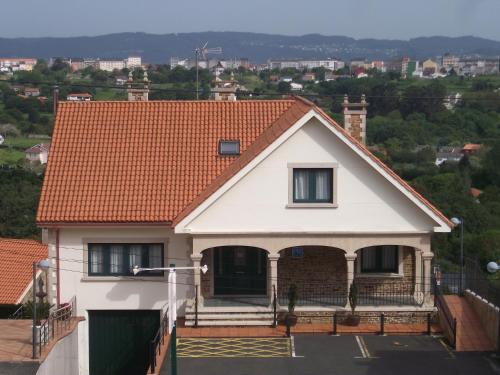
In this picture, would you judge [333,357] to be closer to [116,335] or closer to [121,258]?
[116,335]

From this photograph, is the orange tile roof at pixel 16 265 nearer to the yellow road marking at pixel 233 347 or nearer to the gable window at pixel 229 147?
the gable window at pixel 229 147

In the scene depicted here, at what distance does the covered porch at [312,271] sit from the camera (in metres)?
24.7

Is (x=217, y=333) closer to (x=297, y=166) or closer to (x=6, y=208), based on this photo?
(x=297, y=166)

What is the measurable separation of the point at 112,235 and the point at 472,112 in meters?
172

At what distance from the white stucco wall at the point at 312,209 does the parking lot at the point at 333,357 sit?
10.2 ft

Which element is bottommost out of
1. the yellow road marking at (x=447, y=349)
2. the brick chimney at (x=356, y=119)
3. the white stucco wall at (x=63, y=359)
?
the white stucco wall at (x=63, y=359)

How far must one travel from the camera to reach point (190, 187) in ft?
86.3

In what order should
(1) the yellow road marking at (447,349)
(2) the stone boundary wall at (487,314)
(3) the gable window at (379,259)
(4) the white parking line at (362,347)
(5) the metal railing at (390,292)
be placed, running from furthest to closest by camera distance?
(3) the gable window at (379,259) → (5) the metal railing at (390,292) → (2) the stone boundary wall at (487,314) → (4) the white parking line at (362,347) → (1) the yellow road marking at (447,349)

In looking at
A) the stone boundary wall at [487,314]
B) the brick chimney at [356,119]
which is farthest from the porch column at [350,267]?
the brick chimney at [356,119]

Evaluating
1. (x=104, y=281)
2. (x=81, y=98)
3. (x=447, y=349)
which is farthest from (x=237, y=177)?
(x=81, y=98)

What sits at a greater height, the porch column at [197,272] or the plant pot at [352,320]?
the porch column at [197,272]

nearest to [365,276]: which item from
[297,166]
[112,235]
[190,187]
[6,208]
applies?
[297,166]

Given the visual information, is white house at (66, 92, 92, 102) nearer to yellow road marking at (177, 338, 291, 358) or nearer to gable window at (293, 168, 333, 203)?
gable window at (293, 168, 333, 203)

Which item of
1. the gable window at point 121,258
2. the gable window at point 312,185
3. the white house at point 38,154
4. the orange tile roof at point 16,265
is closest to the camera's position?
the gable window at point 312,185
